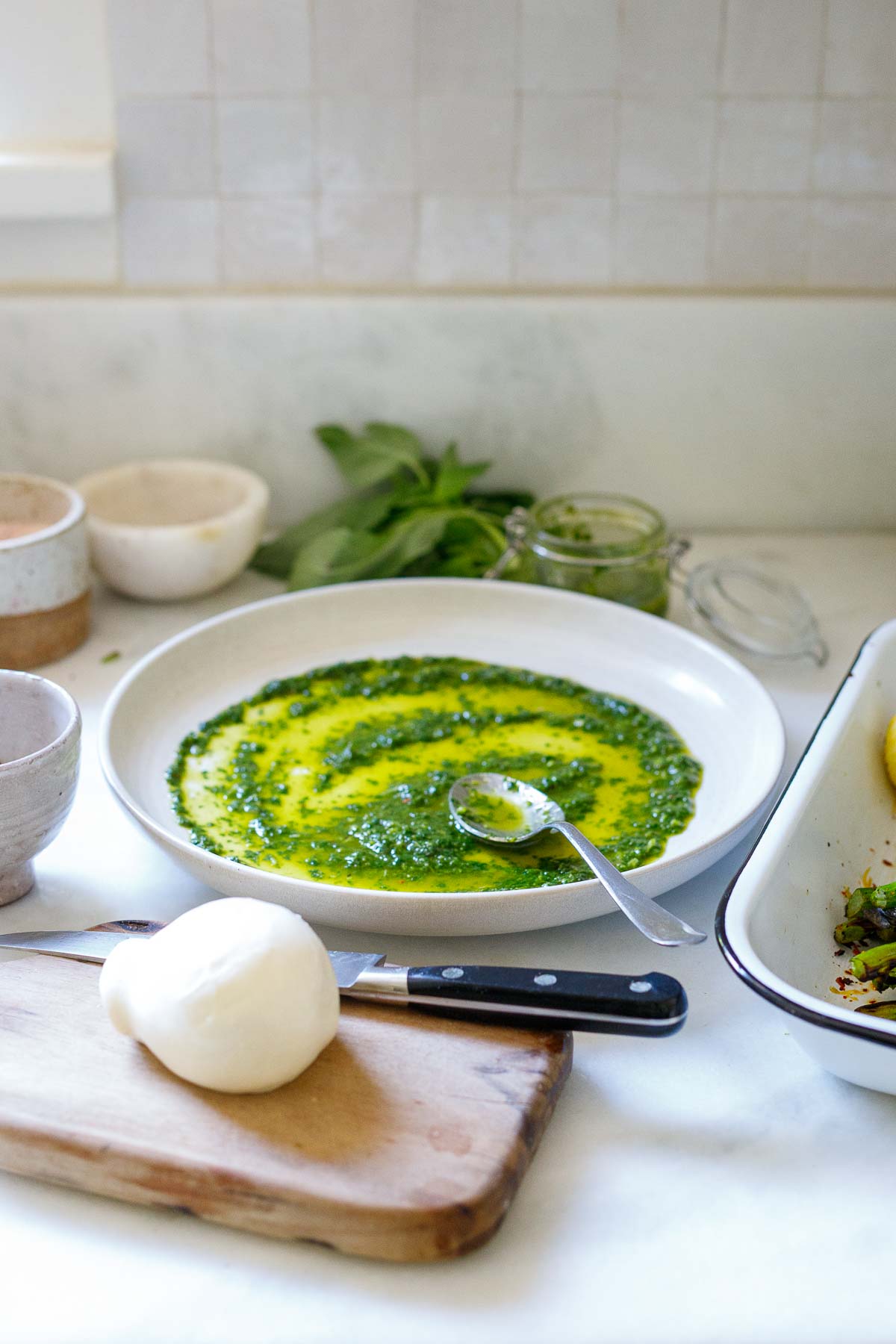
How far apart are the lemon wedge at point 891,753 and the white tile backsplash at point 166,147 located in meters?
0.80

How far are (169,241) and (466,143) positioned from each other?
30 cm

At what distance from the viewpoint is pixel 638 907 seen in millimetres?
700

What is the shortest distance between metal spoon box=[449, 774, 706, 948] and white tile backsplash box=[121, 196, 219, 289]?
65cm

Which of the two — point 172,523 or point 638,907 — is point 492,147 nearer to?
point 172,523

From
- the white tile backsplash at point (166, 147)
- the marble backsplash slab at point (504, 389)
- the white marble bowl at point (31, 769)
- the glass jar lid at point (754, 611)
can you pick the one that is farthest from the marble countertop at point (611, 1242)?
the white tile backsplash at point (166, 147)

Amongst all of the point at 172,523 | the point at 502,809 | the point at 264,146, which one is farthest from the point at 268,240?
the point at 502,809

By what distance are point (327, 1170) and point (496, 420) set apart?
0.90m

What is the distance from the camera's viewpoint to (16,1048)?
646 mm

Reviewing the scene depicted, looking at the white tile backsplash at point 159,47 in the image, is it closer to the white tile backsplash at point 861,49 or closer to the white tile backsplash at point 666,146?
the white tile backsplash at point 666,146

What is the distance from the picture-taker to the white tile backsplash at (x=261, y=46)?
116 centimetres

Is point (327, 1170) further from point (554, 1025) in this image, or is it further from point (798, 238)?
point (798, 238)

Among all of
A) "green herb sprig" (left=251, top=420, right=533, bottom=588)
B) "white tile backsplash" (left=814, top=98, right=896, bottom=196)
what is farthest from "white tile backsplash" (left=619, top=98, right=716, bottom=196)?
"green herb sprig" (left=251, top=420, right=533, bottom=588)

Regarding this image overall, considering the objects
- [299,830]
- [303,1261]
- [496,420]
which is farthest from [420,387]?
[303,1261]

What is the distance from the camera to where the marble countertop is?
1.77 feet
